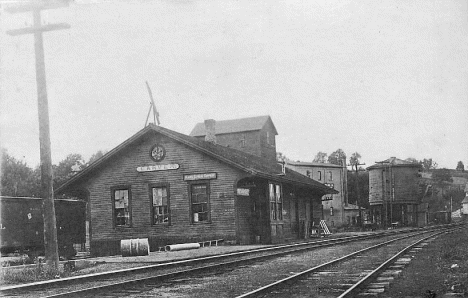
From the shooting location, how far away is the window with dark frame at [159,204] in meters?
23.3

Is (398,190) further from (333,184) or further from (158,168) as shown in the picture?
(158,168)

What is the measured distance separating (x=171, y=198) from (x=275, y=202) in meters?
4.73

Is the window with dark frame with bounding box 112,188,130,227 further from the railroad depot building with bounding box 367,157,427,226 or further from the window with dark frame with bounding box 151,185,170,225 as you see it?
the railroad depot building with bounding box 367,157,427,226

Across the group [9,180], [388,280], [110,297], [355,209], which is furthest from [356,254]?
[355,209]

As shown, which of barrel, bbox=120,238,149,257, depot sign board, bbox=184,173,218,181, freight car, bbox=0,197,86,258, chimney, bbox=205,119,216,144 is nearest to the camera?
barrel, bbox=120,238,149,257

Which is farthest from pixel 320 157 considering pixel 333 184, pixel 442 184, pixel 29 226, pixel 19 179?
pixel 29 226

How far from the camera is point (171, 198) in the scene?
23.2 m

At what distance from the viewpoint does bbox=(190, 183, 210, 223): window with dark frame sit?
74.4 feet

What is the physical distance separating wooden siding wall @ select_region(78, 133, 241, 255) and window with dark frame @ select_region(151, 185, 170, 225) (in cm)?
21

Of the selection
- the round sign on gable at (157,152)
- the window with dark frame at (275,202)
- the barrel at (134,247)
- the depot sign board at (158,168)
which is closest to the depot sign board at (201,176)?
the depot sign board at (158,168)

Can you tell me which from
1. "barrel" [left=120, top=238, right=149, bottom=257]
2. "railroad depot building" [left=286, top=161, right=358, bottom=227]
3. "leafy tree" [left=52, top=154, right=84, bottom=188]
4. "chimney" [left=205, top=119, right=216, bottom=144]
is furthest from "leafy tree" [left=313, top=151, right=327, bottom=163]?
"barrel" [left=120, top=238, right=149, bottom=257]

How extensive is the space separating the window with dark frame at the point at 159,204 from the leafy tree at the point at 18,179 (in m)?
38.6

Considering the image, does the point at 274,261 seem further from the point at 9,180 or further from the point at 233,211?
the point at 9,180

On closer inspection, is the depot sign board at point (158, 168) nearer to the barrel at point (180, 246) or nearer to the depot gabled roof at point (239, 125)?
the barrel at point (180, 246)
